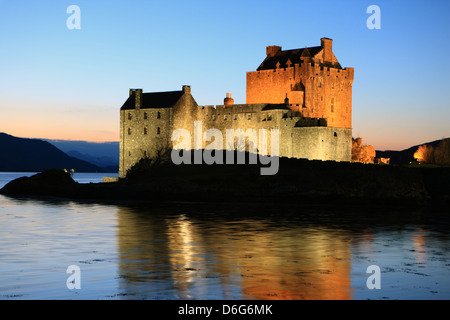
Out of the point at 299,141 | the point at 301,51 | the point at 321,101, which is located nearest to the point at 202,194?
the point at 299,141

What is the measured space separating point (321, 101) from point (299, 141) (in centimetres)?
886

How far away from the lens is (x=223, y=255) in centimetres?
2086

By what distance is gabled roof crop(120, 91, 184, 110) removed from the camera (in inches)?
2697

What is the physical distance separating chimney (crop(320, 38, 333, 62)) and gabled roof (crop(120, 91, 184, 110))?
16860mm

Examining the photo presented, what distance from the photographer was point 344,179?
1930 inches

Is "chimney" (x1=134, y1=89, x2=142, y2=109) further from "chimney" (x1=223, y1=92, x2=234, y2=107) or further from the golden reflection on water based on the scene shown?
the golden reflection on water

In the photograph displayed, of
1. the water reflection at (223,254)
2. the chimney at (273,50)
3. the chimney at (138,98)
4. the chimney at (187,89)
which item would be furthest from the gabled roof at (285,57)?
the water reflection at (223,254)

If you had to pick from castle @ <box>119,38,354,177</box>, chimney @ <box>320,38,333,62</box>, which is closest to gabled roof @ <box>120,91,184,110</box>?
castle @ <box>119,38,354,177</box>

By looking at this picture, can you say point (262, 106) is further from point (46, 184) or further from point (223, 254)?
point (223, 254)

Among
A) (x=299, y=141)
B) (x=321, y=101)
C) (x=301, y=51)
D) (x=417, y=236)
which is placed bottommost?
(x=417, y=236)

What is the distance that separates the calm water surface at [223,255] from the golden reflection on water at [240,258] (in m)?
0.04

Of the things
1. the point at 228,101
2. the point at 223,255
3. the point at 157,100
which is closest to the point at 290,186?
the point at 228,101
